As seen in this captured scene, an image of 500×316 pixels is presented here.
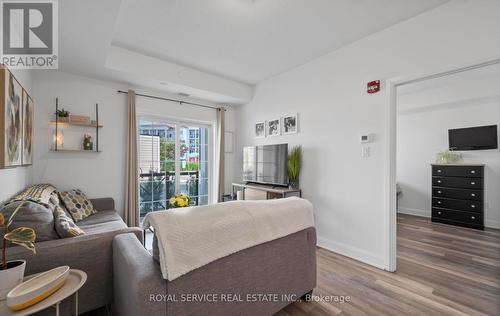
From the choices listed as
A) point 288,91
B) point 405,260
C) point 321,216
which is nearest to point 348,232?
point 321,216

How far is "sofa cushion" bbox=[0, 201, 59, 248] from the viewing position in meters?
1.49

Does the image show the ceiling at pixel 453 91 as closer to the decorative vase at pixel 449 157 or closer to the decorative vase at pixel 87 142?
the decorative vase at pixel 449 157

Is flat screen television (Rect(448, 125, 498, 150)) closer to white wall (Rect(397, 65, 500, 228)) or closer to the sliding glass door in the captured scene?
white wall (Rect(397, 65, 500, 228))

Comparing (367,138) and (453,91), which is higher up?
(453,91)

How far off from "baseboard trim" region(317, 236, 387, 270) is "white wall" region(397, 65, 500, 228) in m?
3.13

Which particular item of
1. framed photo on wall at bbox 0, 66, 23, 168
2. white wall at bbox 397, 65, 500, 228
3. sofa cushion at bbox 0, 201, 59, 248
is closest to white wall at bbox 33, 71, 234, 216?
framed photo on wall at bbox 0, 66, 23, 168

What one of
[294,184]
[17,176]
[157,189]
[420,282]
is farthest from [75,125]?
[420,282]

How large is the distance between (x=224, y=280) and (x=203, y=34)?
261 centimetres

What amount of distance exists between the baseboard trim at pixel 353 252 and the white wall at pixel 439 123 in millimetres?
3132

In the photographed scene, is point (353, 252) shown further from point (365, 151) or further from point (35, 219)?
point (35, 219)

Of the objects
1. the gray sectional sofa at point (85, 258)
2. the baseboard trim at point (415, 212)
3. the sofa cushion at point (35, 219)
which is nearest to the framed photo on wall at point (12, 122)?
the sofa cushion at point (35, 219)

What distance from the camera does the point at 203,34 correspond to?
265 centimetres

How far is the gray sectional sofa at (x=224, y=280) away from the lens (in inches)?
42.7

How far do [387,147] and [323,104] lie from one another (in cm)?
110
